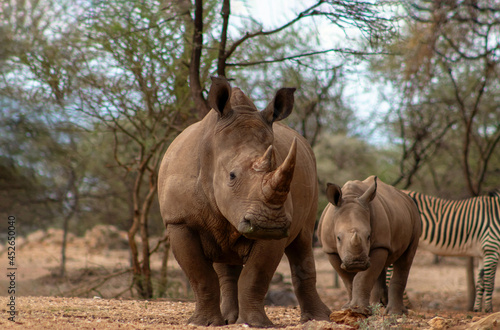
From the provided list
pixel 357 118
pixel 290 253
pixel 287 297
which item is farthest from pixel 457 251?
pixel 357 118

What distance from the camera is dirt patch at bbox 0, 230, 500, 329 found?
490cm

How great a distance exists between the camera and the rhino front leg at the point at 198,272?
507 centimetres

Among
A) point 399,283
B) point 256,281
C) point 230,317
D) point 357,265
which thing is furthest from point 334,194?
point 256,281

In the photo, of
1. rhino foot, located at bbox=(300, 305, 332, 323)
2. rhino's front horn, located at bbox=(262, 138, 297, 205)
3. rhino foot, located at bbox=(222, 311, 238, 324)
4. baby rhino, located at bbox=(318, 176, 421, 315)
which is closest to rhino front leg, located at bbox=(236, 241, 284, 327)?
rhino foot, located at bbox=(222, 311, 238, 324)

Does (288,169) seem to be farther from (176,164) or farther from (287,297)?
(287,297)

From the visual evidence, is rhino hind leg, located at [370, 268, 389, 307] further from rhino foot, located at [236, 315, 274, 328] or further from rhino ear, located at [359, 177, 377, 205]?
rhino foot, located at [236, 315, 274, 328]

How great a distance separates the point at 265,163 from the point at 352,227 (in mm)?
2594

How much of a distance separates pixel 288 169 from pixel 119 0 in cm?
631

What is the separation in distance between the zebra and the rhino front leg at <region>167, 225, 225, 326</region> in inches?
270

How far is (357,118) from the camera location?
2511 centimetres

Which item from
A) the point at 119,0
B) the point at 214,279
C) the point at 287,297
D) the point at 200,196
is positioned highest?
the point at 119,0

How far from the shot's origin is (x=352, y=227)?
6594 millimetres

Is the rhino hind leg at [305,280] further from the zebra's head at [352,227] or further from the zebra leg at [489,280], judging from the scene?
the zebra leg at [489,280]

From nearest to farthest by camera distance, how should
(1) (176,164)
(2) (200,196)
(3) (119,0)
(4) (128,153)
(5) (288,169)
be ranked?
1. (5) (288,169)
2. (2) (200,196)
3. (1) (176,164)
4. (3) (119,0)
5. (4) (128,153)
